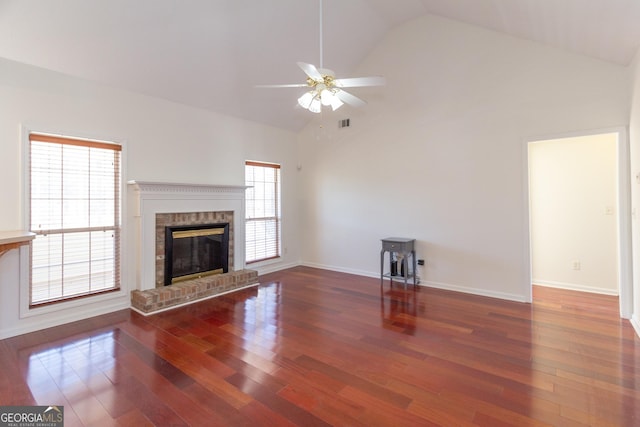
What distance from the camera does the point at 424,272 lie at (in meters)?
4.98

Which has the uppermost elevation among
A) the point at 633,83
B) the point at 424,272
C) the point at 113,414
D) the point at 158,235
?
the point at 633,83

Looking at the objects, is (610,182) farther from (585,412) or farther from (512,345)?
(585,412)

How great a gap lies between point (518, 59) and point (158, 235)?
5.46m

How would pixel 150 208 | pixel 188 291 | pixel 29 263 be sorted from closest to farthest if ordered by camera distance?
pixel 29 263 → pixel 150 208 → pixel 188 291

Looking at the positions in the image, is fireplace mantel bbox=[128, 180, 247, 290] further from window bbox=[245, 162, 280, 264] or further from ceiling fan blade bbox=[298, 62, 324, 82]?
ceiling fan blade bbox=[298, 62, 324, 82]

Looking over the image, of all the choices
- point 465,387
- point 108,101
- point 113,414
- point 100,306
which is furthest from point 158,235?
point 465,387

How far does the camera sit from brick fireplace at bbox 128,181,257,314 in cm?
402

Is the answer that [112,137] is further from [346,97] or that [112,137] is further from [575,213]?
[575,213]

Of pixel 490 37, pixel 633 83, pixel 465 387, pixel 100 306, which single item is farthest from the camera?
pixel 490 37

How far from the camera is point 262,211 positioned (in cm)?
600

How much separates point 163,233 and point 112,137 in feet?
4.56

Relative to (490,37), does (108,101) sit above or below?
below

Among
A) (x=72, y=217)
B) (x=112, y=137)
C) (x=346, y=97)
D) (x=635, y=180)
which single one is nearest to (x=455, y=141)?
(x=635, y=180)

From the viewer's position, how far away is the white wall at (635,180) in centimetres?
304
